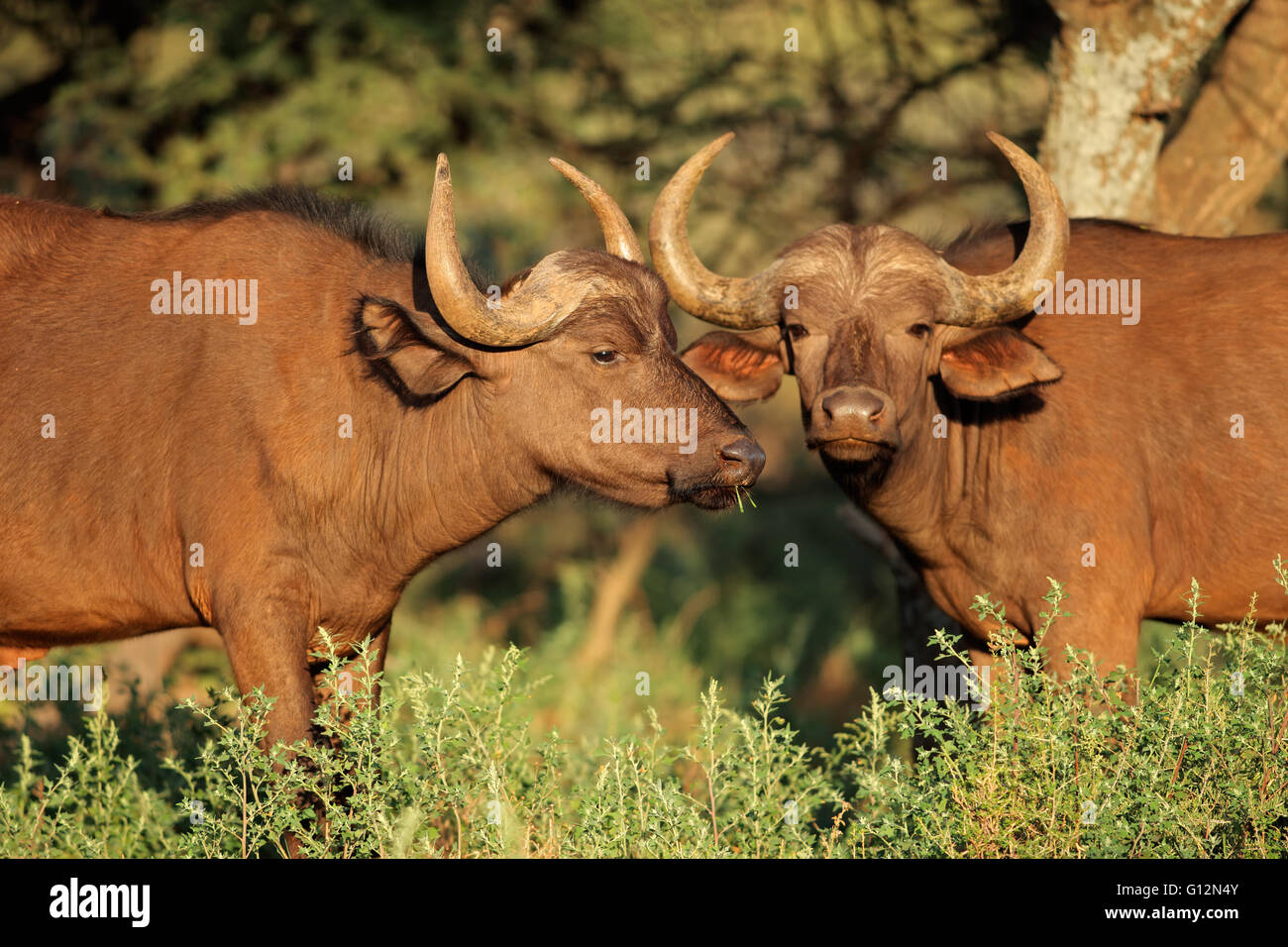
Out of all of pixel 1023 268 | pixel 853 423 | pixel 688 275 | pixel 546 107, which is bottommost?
pixel 853 423

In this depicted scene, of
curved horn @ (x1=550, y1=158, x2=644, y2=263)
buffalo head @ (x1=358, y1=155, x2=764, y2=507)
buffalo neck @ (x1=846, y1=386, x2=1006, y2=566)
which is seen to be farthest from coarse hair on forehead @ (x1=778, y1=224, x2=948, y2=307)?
buffalo head @ (x1=358, y1=155, x2=764, y2=507)

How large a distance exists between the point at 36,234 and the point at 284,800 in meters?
2.60

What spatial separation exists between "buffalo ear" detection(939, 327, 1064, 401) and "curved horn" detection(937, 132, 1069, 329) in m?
0.11

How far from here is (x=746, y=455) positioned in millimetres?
5273

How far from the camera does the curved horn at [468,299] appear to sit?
16.9 ft

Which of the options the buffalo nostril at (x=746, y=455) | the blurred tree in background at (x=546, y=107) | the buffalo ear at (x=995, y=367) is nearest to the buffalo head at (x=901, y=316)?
the buffalo ear at (x=995, y=367)

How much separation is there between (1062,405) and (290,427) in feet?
10.6

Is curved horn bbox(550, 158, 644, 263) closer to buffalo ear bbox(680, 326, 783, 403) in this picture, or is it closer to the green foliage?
buffalo ear bbox(680, 326, 783, 403)

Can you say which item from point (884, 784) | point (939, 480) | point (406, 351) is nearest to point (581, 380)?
point (406, 351)

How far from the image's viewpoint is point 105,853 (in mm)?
5609

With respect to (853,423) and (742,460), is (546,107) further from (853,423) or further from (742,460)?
(742,460)

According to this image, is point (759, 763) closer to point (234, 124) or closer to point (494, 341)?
point (494, 341)

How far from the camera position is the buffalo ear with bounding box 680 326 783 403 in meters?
6.40

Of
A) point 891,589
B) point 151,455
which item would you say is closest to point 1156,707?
point 151,455
